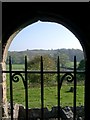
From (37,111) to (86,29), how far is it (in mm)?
5415

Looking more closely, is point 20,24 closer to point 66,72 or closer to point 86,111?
point 66,72

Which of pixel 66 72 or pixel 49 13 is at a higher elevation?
pixel 49 13

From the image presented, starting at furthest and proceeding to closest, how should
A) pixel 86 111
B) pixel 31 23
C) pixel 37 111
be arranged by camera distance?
pixel 37 111 → pixel 31 23 → pixel 86 111

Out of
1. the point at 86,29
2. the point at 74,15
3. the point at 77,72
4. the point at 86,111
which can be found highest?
the point at 74,15

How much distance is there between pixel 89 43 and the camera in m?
3.38

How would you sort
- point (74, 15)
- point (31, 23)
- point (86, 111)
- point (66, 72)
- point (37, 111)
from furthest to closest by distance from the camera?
point (37, 111) → point (31, 23) → point (74, 15) → point (86, 111) → point (66, 72)

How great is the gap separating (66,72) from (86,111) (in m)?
0.78

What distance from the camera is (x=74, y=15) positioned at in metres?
3.52

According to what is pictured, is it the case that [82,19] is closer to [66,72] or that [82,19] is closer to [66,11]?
[66,11]

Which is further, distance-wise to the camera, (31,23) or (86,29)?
(31,23)

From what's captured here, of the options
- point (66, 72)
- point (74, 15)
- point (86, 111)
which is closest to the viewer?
point (66, 72)

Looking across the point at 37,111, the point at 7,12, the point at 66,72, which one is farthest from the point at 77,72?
the point at 37,111

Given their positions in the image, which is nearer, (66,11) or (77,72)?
(77,72)

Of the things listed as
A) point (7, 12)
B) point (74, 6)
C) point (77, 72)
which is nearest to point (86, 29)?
point (74, 6)
